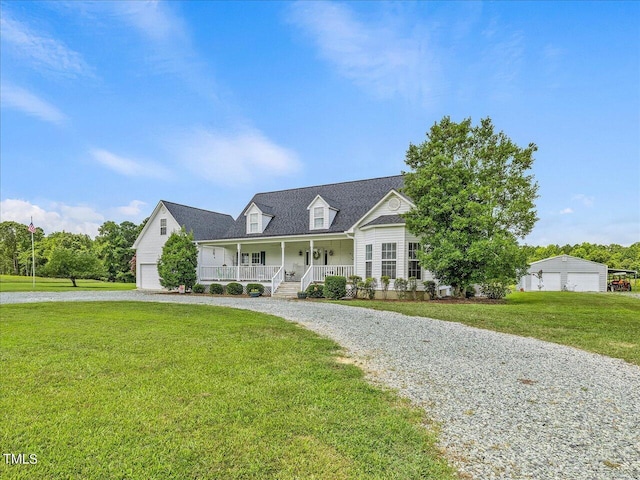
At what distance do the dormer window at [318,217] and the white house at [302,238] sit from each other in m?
0.06

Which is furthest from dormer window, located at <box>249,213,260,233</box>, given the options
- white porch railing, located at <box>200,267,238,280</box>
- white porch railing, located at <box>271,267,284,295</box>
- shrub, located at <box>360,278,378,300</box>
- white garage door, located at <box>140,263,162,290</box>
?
shrub, located at <box>360,278,378,300</box>

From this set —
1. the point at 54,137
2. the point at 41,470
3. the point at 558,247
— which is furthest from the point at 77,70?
the point at 558,247

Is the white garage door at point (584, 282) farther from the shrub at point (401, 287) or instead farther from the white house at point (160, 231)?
the white house at point (160, 231)

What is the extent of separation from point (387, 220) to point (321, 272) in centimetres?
495

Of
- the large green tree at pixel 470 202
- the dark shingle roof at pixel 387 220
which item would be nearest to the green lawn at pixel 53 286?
the dark shingle roof at pixel 387 220

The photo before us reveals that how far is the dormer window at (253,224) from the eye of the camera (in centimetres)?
2423

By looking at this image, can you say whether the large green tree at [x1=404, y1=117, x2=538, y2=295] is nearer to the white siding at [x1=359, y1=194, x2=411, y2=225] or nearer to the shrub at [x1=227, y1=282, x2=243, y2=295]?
the white siding at [x1=359, y1=194, x2=411, y2=225]

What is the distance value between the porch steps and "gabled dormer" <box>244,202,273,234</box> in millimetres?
4676

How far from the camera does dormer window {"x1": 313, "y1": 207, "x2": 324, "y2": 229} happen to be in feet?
71.8

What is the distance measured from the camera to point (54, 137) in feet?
66.9

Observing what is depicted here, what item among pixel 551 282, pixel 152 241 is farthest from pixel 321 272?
pixel 551 282

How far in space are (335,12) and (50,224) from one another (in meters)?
69.5

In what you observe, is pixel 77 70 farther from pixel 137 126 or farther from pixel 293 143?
pixel 293 143

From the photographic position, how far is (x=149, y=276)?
27.8 meters
